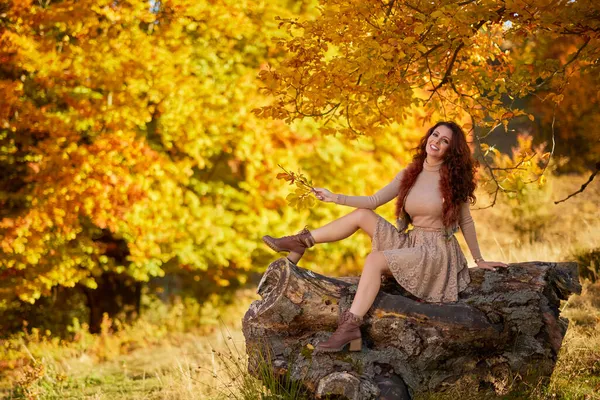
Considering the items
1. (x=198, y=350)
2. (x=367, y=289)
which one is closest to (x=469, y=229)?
(x=367, y=289)

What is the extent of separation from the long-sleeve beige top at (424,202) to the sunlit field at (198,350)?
1155 mm

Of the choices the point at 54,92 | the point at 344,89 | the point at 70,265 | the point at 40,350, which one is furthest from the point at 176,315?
the point at 344,89

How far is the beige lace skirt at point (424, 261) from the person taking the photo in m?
4.83

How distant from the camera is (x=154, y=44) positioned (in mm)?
8961

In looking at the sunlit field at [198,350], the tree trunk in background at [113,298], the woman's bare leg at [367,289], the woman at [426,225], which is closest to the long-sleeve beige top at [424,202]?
the woman at [426,225]

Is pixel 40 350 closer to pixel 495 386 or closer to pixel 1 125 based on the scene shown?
pixel 1 125

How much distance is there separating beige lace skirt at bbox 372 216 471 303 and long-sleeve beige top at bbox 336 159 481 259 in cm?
10

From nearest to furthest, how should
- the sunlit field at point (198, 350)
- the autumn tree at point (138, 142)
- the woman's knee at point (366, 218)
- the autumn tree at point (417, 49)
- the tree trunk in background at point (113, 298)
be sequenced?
1. the autumn tree at point (417, 49)
2. the woman's knee at point (366, 218)
3. the sunlit field at point (198, 350)
4. the autumn tree at point (138, 142)
5. the tree trunk in background at point (113, 298)

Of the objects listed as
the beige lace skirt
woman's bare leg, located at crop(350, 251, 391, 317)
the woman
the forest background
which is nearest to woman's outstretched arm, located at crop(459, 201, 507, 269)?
the woman

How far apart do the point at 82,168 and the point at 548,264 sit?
534 centimetres

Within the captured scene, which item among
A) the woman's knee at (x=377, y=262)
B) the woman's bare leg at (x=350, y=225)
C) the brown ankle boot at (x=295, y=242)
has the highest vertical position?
the woman's bare leg at (x=350, y=225)

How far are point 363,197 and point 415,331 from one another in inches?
40.0

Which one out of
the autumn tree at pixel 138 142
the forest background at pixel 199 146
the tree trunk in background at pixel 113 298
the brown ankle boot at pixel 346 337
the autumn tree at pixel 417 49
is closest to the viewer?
the autumn tree at pixel 417 49

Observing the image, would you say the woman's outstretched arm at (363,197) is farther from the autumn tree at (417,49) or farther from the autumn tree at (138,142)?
the autumn tree at (138,142)
